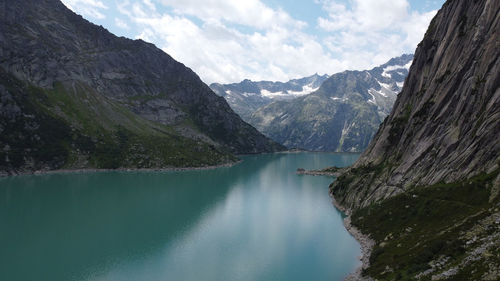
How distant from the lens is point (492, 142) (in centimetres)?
7538

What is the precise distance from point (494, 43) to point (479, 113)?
19.7 meters

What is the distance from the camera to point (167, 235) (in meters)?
99.2

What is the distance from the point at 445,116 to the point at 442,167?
1754 cm

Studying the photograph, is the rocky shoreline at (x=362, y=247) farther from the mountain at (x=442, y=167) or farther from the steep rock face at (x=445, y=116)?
the steep rock face at (x=445, y=116)

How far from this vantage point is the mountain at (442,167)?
5294 centimetres

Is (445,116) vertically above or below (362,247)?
above

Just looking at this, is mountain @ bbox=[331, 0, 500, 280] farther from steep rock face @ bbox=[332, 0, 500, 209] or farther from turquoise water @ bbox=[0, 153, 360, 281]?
turquoise water @ bbox=[0, 153, 360, 281]

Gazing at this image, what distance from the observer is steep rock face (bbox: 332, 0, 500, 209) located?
81000 mm

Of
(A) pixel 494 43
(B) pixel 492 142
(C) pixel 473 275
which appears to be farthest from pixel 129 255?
(A) pixel 494 43

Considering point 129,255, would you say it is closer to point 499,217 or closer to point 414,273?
point 414,273

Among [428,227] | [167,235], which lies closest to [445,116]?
[428,227]

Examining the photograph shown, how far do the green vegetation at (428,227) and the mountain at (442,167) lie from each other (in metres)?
0.24

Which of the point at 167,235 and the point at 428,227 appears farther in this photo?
the point at 167,235

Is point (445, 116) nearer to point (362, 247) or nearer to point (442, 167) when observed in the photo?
point (442, 167)
